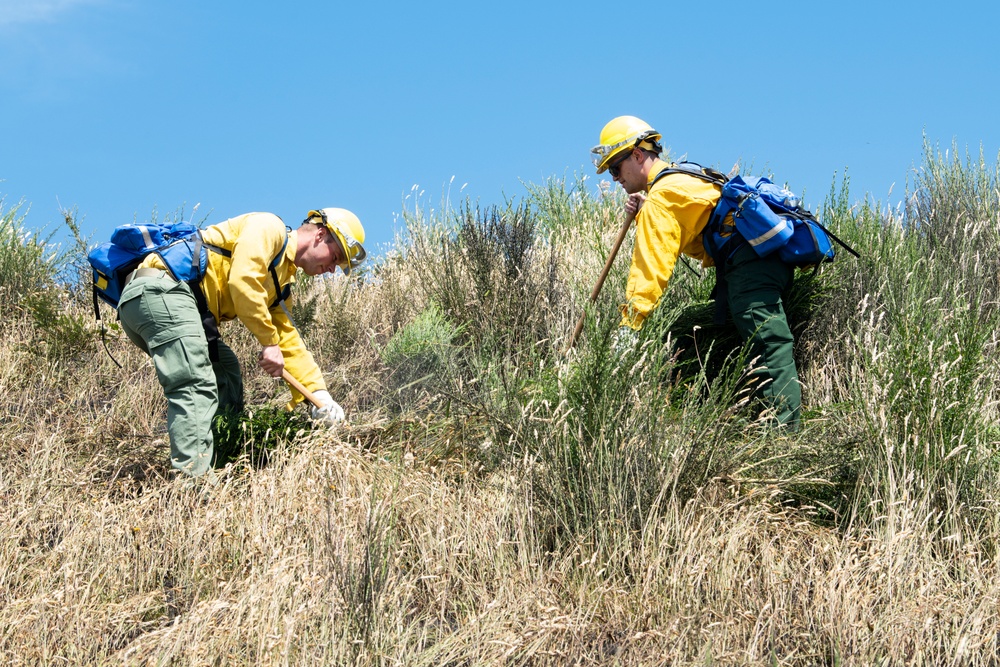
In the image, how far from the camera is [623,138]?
586 cm

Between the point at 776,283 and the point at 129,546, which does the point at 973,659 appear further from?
the point at 129,546

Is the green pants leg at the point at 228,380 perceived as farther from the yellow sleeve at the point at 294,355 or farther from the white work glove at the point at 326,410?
the white work glove at the point at 326,410

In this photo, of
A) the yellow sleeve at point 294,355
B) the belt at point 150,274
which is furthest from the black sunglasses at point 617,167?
the belt at point 150,274

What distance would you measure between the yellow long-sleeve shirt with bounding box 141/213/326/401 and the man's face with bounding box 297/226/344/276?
0.25 feet

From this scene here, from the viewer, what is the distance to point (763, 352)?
5.65 m

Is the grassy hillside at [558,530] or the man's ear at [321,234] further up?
the man's ear at [321,234]

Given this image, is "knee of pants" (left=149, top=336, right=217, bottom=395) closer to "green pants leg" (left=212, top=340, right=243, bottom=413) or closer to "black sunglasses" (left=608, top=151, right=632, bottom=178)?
"green pants leg" (left=212, top=340, right=243, bottom=413)

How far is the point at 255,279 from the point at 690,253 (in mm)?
2526

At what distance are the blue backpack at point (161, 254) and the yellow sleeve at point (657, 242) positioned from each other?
6.22 ft

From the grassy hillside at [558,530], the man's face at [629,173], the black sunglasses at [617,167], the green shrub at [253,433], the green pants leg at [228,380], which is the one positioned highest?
the black sunglasses at [617,167]

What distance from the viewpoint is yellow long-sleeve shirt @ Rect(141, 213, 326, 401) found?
5.15 m

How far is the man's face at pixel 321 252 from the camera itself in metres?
5.49

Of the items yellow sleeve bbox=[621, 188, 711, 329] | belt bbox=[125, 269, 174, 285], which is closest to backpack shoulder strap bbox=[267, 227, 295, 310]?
belt bbox=[125, 269, 174, 285]

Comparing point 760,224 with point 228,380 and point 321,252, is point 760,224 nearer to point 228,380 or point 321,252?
point 321,252
